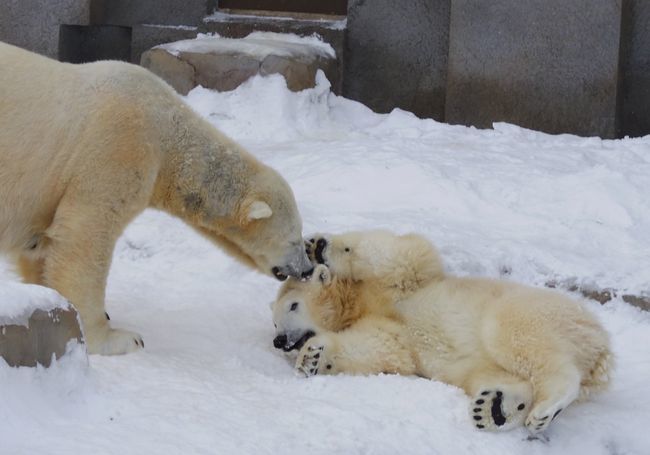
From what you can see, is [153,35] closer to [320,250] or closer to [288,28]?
[288,28]

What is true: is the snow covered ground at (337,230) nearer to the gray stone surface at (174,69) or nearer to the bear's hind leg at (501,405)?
the bear's hind leg at (501,405)

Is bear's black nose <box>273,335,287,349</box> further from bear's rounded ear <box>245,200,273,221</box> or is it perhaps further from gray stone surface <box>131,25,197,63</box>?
gray stone surface <box>131,25,197,63</box>

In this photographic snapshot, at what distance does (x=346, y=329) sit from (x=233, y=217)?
2.23ft

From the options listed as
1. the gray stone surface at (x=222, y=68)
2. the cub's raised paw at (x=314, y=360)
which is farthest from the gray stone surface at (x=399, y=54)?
the cub's raised paw at (x=314, y=360)

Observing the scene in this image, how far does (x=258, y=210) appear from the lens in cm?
421

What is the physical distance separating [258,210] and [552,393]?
1476 mm

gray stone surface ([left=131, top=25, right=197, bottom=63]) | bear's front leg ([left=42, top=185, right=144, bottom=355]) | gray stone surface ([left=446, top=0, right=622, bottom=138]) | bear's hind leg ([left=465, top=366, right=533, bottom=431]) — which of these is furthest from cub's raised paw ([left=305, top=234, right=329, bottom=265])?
gray stone surface ([left=131, top=25, right=197, bottom=63])

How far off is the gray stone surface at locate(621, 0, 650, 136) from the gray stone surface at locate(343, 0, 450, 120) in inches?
63.9

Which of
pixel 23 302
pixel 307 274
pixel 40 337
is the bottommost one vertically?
pixel 307 274

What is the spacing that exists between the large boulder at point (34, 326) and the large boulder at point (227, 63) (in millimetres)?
5443

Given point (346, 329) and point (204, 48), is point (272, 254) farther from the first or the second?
point (204, 48)

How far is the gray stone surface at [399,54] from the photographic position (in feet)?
30.5

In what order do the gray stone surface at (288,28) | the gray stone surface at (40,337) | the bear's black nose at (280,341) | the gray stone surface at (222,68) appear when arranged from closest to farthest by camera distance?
the gray stone surface at (40,337)
the bear's black nose at (280,341)
the gray stone surface at (222,68)
the gray stone surface at (288,28)

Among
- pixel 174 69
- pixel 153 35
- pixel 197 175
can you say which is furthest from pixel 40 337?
pixel 153 35
